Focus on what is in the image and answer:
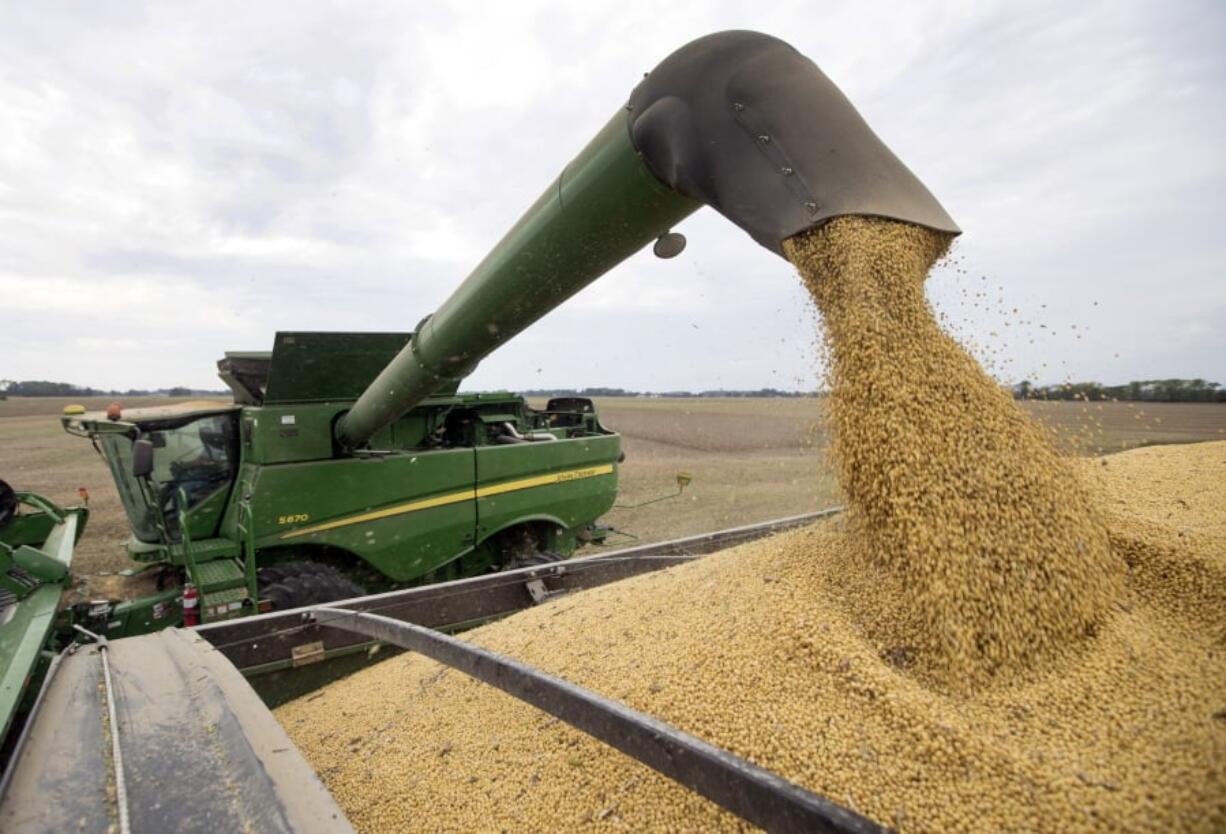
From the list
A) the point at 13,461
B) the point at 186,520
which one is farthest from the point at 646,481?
the point at 13,461

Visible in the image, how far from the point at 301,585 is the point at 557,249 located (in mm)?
3040

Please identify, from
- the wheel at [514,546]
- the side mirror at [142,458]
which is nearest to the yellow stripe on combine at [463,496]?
the wheel at [514,546]

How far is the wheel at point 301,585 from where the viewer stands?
395 cm

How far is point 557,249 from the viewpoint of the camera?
7.82ft

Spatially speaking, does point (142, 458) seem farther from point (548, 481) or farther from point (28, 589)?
point (548, 481)

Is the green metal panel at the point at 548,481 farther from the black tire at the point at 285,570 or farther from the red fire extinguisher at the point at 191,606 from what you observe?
the red fire extinguisher at the point at 191,606

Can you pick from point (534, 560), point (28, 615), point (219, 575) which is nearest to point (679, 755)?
point (28, 615)

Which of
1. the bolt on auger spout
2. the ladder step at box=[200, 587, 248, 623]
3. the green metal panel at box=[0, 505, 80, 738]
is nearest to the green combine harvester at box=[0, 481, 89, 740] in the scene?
the green metal panel at box=[0, 505, 80, 738]

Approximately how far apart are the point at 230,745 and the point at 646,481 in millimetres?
14150

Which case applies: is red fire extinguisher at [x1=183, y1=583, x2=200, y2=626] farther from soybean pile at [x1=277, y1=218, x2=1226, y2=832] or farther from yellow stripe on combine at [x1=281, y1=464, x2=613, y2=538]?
soybean pile at [x1=277, y1=218, x2=1226, y2=832]

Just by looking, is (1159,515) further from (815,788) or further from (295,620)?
(295,620)

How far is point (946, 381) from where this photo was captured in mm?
1776

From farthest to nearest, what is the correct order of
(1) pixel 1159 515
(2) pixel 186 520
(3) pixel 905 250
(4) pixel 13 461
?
1. (4) pixel 13 461
2. (2) pixel 186 520
3. (1) pixel 1159 515
4. (3) pixel 905 250

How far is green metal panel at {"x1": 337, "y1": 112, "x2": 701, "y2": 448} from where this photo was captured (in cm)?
212
